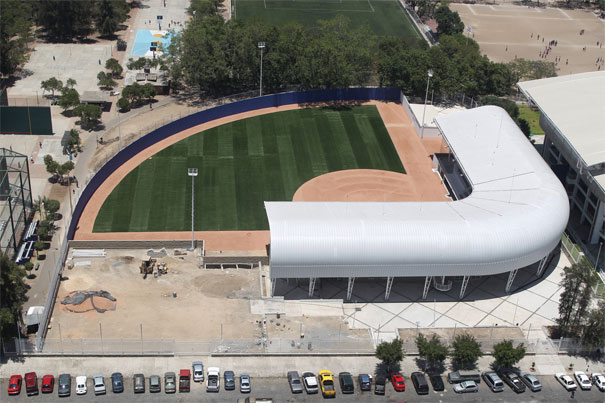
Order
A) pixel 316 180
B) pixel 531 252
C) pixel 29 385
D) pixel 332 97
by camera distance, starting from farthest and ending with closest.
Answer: pixel 332 97 < pixel 316 180 < pixel 531 252 < pixel 29 385

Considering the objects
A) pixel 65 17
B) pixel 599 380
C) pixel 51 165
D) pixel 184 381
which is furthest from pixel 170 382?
pixel 65 17

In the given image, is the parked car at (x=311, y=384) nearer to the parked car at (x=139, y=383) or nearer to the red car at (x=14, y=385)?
the parked car at (x=139, y=383)

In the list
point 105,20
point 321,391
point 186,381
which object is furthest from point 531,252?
point 105,20

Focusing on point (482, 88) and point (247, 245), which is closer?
point (247, 245)

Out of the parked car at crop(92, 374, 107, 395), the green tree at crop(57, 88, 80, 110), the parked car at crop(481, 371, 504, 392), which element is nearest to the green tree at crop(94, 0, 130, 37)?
the green tree at crop(57, 88, 80, 110)

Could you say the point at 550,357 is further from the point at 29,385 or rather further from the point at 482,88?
the point at 482,88

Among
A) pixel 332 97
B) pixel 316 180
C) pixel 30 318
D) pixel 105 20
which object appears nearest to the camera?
pixel 30 318

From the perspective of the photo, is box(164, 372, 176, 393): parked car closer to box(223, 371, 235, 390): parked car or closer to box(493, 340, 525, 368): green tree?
box(223, 371, 235, 390): parked car

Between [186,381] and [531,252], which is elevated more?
[531,252]
